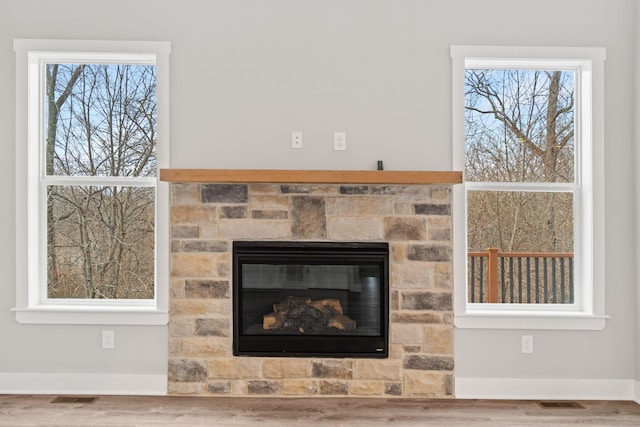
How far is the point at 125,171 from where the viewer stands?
3.70 meters

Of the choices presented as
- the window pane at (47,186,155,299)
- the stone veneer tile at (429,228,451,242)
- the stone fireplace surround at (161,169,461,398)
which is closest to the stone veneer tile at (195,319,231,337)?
the stone fireplace surround at (161,169,461,398)

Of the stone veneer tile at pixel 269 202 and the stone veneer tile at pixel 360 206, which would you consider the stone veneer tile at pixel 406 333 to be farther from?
the stone veneer tile at pixel 269 202

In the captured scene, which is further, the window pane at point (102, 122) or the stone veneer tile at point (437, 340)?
the window pane at point (102, 122)

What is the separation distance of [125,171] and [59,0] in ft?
3.83

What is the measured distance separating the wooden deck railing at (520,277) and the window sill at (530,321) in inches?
6.9

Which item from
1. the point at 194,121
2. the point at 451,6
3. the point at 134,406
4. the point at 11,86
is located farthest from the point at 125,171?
the point at 451,6

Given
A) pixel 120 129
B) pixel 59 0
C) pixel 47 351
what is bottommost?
pixel 47 351

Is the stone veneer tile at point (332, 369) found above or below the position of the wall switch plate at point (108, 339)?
below

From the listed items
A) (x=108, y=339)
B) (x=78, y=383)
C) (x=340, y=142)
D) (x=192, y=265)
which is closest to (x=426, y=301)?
(x=340, y=142)

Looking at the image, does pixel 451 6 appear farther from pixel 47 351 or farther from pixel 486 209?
pixel 47 351

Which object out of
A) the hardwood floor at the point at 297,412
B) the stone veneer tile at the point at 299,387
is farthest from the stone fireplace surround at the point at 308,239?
the hardwood floor at the point at 297,412

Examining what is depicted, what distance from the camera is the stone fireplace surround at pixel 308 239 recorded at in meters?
3.51

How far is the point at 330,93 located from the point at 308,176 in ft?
2.19

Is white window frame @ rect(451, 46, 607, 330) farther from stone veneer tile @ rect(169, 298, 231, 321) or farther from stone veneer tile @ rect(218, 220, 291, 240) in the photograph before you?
stone veneer tile @ rect(169, 298, 231, 321)
